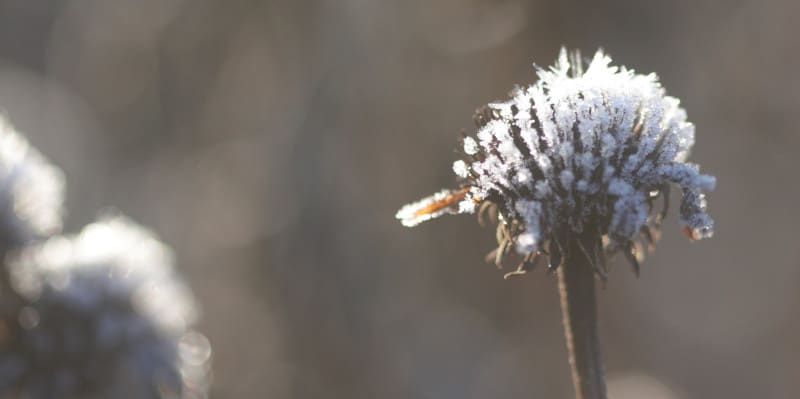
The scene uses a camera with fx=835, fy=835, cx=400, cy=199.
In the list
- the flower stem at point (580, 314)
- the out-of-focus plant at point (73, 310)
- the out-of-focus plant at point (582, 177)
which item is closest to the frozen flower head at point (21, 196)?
the out-of-focus plant at point (73, 310)

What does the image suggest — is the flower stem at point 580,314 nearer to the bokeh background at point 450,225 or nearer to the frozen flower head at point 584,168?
the frozen flower head at point 584,168

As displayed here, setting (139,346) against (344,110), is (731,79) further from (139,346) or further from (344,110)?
(139,346)

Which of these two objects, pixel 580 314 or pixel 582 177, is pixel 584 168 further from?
pixel 580 314

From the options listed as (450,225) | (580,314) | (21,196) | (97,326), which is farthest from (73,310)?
(450,225)

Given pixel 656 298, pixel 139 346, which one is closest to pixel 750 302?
pixel 656 298

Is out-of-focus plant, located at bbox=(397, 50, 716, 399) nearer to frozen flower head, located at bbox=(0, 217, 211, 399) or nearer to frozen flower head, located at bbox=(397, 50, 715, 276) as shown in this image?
frozen flower head, located at bbox=(397, 50, 715, 276)
